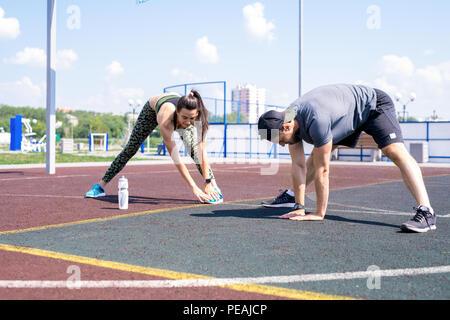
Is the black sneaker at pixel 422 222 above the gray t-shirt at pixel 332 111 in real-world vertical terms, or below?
below

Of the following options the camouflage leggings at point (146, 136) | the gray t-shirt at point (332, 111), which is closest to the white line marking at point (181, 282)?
the gray t-shirt at point (332, 111)

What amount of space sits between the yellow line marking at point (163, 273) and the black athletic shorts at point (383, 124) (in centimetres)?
256

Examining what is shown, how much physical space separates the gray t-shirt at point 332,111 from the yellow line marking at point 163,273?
6.56ft

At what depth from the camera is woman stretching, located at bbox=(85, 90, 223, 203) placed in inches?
222

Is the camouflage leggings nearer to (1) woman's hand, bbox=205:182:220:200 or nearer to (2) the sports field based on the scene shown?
(1) woman's hand, bbox=205:182:220:200

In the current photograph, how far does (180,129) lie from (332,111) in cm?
225

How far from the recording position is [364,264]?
3295 millimetres

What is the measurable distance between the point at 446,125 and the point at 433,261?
91.7 feet

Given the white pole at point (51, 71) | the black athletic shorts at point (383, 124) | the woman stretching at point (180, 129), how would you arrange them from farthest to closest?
the white pole at point (51, 71), the woman stretching at point (180, 129), the black athletic shorts at point (383, 124)

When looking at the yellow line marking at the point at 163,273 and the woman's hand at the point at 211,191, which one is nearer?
the yellow line marking at the point at 163,273

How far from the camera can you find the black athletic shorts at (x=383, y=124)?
4.76m

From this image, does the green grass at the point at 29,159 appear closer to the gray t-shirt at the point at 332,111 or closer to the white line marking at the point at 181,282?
the gray t-shirt at the point at 332,111

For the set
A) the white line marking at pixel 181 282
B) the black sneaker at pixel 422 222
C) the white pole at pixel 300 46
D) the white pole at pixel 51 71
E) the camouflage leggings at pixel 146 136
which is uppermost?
the white pole at pixel 300 46

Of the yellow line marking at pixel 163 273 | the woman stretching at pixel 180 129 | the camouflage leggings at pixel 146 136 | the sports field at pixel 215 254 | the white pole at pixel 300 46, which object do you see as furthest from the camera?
the white pole at pixel 300 46
